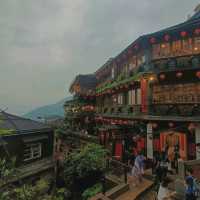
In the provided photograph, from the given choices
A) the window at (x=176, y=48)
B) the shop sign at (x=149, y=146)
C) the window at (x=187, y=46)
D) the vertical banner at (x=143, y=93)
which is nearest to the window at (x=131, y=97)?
the vertical banner at (x=143, y=93)

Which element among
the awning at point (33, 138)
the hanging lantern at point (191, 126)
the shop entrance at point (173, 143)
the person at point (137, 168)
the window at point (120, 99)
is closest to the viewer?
the person at point (137, 168)

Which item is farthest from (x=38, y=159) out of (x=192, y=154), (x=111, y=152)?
(x=192, y=154)

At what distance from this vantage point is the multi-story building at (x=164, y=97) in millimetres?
15367

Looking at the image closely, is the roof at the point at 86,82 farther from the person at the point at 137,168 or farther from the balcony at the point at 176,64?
the person at the point at 137,168

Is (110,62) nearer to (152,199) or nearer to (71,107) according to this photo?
(71,107)

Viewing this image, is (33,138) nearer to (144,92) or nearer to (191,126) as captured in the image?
(144,92)

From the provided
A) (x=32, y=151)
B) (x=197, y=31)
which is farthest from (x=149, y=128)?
(x=32, y=151)

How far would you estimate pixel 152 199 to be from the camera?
10.4m

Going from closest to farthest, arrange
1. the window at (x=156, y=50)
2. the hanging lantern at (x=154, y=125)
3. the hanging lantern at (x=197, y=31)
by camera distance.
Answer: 1. the hanging lantern at (x=197, y=31)
2. the hanging lantern at (x=154, y=125)
3. the window at (x=156, y=50)

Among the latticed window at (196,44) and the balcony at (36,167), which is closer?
the balcony at (36,167)

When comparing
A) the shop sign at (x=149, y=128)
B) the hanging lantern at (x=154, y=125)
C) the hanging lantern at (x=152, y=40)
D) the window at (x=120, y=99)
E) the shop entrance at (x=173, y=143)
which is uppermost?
the hanging lantern at (x=152, y=40)

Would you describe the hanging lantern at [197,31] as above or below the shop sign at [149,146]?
above

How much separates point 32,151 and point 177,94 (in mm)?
15249

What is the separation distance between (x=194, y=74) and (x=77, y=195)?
14.9 meters
